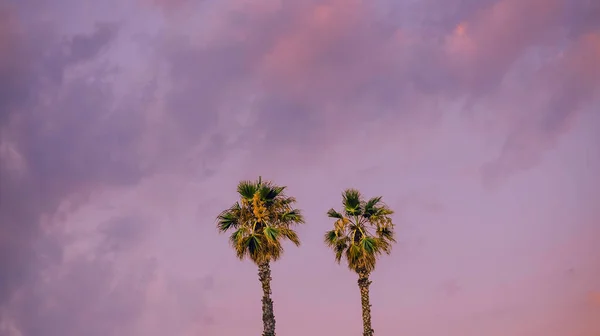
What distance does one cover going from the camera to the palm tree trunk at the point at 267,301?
219ft

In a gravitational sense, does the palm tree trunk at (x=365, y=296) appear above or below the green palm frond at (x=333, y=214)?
below

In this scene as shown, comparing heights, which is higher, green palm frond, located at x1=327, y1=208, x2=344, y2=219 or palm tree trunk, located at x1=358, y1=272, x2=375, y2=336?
green palm frond, located at x1=327, y1=208, x2=344, y2=219

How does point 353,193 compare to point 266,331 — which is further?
point 353,193

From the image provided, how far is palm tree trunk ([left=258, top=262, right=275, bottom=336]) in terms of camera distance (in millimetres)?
66625

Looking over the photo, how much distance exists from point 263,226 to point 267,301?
5982 millimetres

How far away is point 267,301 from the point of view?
220 feet

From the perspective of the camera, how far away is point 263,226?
69062 millimetres

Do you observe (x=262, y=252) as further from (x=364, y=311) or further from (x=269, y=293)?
(x=364, y=311)

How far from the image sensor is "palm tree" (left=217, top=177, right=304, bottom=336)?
2660 inches

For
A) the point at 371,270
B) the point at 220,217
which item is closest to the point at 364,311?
the point at 371,270

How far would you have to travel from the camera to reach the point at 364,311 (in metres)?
68.5

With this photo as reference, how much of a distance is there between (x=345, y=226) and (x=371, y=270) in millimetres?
4159

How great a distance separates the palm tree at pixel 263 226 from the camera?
6756cm

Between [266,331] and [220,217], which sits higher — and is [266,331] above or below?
below
